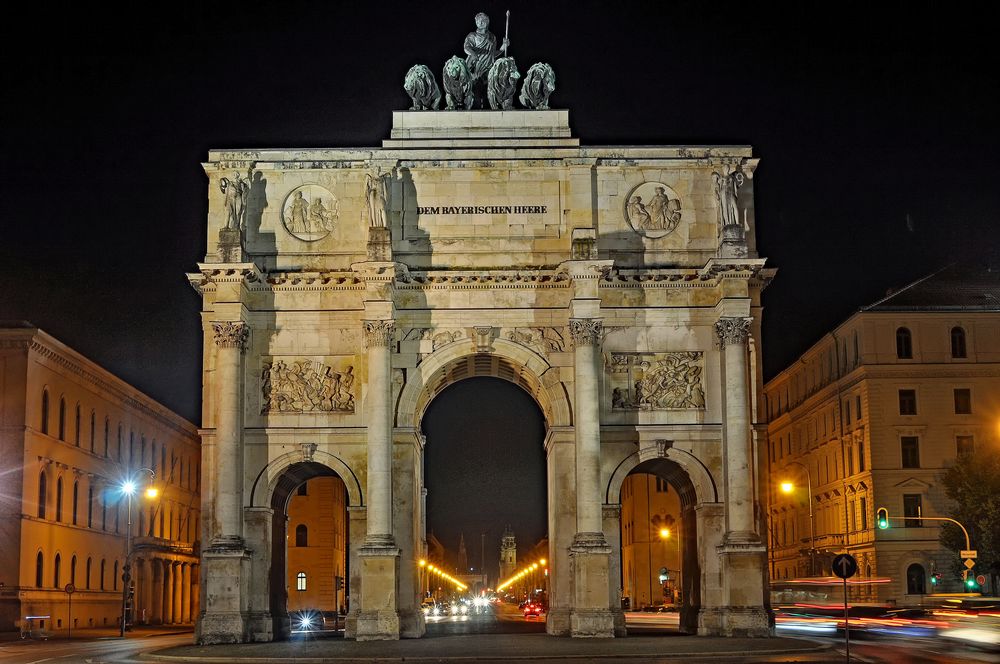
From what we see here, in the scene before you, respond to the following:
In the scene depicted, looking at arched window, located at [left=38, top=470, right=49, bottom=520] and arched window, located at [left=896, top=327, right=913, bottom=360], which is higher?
arched window, located at [left=896, top=327, right=913, bottom=360]

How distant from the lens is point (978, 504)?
57031mm

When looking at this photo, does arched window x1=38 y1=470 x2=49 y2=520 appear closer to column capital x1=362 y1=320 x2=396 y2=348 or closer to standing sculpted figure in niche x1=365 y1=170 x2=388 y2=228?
column capital x1=362 y1=320 x2=396 y2=348

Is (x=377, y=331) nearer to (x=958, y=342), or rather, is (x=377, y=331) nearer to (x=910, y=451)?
(x=910, y=451)

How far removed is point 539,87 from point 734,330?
10.1 metres

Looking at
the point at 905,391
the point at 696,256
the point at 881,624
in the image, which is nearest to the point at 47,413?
the point at 696,256

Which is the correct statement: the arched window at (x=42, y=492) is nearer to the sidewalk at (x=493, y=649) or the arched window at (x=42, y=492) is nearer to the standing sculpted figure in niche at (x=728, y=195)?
the sidewalk at (x=493, y=649)

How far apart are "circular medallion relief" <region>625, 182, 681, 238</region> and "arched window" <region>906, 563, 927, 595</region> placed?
30196 mm

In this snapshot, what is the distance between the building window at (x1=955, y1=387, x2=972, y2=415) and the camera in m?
65.8

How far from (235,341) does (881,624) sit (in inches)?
871

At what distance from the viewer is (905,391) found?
66312 mm

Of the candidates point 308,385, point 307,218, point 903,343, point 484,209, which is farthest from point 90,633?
point 903,343

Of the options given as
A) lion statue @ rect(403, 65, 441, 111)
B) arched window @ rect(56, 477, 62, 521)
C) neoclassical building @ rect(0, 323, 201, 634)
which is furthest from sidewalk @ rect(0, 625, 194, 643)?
lion statue @ rect(403, 65, 441, 111)

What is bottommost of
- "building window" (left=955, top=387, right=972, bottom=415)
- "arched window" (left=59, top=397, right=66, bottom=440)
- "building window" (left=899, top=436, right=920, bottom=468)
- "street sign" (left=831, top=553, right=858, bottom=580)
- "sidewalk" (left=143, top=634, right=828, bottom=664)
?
"sidewalk" (left=143, top=634, right=828, bottom=664)

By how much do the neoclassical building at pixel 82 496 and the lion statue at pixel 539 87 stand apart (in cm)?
2127
